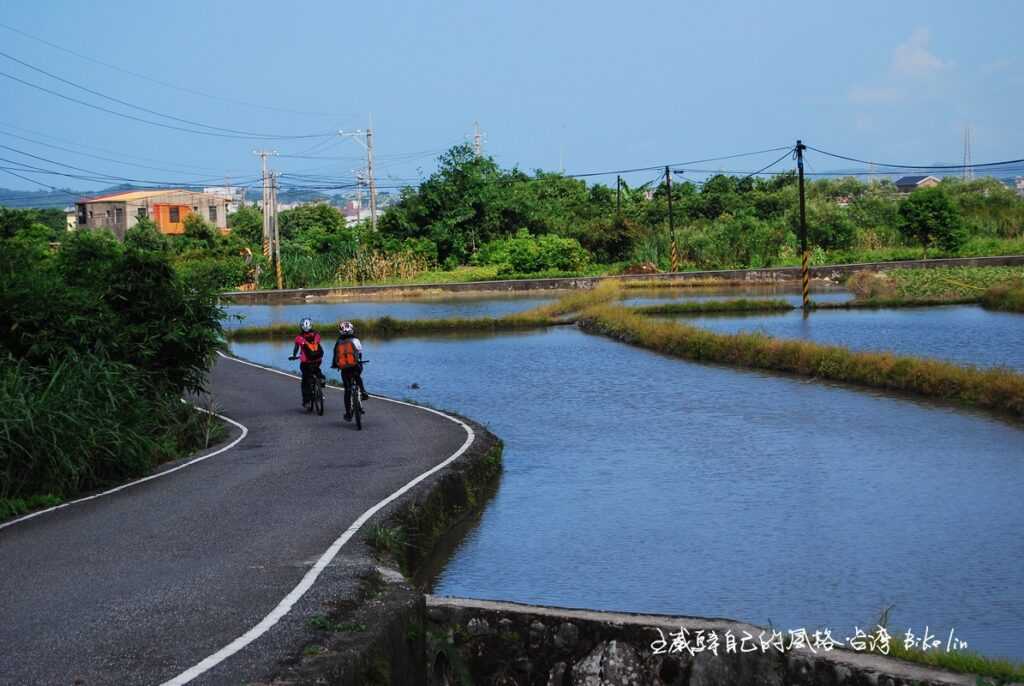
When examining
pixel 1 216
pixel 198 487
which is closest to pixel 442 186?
pixel 1 216

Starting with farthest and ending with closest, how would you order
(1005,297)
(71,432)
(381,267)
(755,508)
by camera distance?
(381,267), (1005,297), (71,432), (755,508)

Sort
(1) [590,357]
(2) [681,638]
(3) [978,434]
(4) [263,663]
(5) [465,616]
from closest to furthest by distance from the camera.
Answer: (4) [263,663], (2) [681,638], (5) [465,616], (3) [978,434], (1) [590,357]

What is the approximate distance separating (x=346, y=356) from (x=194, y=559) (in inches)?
383

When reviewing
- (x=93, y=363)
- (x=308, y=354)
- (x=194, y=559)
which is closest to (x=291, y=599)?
(x=194, y=559)

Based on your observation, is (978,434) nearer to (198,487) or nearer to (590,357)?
(198,487)

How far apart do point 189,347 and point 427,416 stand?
4322mm

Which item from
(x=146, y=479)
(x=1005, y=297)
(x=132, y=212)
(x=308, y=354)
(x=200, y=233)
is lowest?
(x=146, y=479)

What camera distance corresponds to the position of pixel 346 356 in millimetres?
20906

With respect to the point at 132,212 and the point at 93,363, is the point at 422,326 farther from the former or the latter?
the point at 132,212

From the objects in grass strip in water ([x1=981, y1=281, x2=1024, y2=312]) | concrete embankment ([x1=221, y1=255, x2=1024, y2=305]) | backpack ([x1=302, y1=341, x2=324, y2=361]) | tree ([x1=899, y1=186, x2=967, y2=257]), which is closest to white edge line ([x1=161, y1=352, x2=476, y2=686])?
backpack ([x1=302, y1=341, x2=324, y2=361])

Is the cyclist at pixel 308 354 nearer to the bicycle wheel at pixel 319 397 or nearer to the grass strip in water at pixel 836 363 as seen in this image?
the bicycle wheel at pixel 319 397

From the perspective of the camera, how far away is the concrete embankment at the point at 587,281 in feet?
201

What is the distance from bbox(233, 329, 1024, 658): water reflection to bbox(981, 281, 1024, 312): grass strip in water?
60.8 feet

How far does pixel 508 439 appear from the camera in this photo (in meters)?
22.4
